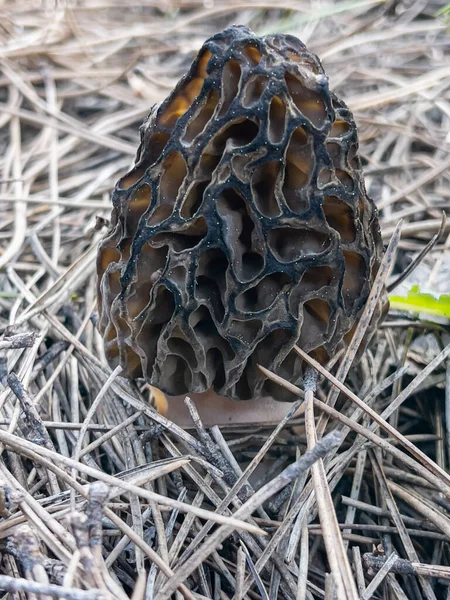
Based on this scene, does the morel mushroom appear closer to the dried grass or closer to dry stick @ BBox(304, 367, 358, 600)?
the dried grass

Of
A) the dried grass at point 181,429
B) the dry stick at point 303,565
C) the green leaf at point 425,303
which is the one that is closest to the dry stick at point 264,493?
the dried grass at point 181,429

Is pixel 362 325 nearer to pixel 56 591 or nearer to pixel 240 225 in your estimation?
pixel 240 225

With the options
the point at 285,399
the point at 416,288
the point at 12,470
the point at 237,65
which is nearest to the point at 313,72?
the point at 237,65

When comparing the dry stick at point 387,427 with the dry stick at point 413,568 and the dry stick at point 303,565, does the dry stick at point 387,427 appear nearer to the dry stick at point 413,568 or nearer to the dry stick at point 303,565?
the dry stick at point 413,568

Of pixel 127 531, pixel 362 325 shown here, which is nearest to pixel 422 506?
pixel 362 325

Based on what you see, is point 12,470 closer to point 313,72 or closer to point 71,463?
point 71,463
